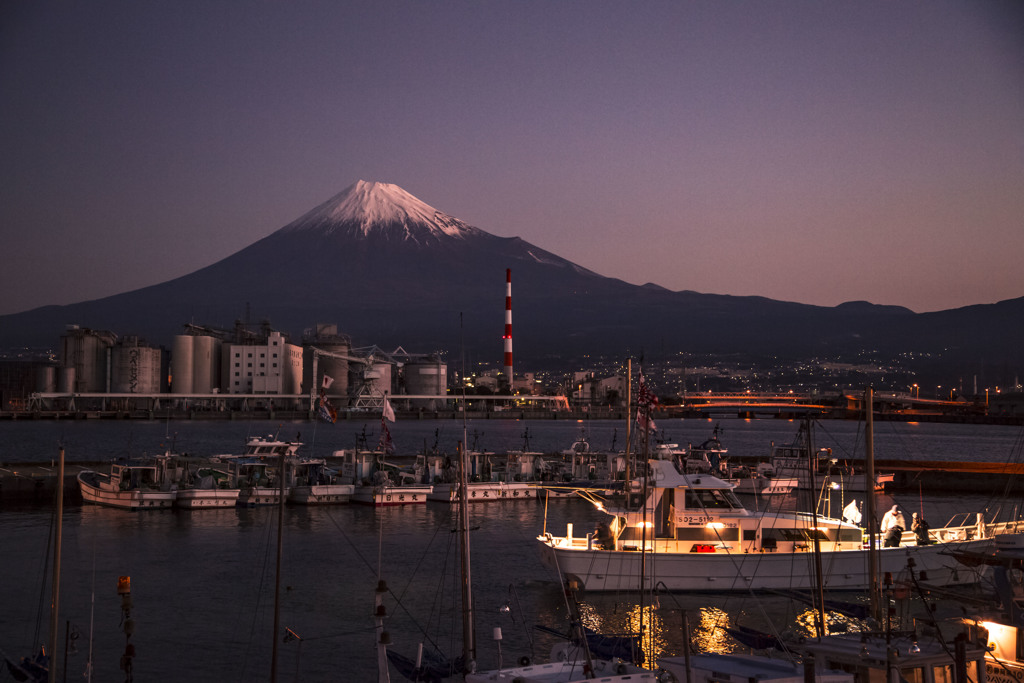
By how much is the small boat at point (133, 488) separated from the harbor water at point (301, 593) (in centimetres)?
46

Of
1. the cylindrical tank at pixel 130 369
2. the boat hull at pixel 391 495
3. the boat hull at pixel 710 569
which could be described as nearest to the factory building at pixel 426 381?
the cylindrical tank at pixel 130 369

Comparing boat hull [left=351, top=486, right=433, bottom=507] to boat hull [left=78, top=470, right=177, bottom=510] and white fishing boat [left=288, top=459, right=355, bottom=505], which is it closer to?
white fishing boat [left=288, top=459, right=355, bottom=505]

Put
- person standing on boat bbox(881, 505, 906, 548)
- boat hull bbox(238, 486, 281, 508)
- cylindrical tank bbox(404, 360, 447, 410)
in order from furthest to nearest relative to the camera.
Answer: cylindrical tank bbox(404, 360, 447, 410), boat hull bbox(238, 486, 281, 508), person standing on boat bbox(881, 505, 906, 548)

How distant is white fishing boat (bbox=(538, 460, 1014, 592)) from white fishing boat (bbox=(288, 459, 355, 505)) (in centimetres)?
1729

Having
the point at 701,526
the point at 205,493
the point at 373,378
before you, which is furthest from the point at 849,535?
the point at 373,378

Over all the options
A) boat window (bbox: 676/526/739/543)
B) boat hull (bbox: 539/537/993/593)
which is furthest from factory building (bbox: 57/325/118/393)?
boat window (bbox: 676/526/739/543)

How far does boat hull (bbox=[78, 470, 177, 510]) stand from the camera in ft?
116

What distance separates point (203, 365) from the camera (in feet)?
430

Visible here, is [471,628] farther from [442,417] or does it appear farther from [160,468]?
[442,417]

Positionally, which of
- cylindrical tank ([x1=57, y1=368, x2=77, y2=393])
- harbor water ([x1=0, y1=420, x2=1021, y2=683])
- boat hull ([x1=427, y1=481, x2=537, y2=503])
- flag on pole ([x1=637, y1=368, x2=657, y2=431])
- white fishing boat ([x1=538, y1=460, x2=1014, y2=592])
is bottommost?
harbor water ([x1=0, y1=420, x2=1021, y2=683])

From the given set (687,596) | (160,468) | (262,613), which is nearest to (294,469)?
(160,468)

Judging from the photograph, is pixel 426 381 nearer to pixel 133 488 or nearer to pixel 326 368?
pixel 326 368

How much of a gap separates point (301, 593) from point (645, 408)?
827cm

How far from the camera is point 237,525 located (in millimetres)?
32812
